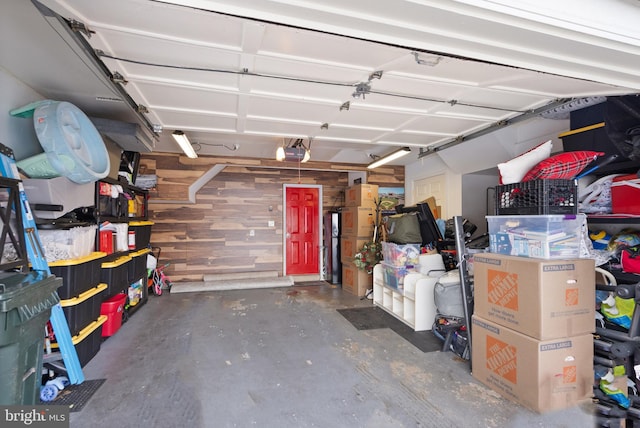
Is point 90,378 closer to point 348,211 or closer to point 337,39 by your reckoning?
point 337,39

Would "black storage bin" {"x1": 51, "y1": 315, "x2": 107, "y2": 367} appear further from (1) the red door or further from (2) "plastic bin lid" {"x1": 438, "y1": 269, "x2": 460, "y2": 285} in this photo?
(1) the red door

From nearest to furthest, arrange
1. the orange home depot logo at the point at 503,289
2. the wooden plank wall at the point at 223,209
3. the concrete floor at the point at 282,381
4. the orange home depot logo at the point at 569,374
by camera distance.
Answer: the concrete floor at the point at 282,381
the orange home depot logo at the point at 569,374
the orange home depot logo at the point at 503,289
the wooden plank wall at the point at 223,209

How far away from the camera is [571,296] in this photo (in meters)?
1.98

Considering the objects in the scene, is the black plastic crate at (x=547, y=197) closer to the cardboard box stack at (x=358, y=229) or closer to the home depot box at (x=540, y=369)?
the home depot box at (x=540, y=369)

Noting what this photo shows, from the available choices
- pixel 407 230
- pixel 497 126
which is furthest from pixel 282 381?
pixel 497 126

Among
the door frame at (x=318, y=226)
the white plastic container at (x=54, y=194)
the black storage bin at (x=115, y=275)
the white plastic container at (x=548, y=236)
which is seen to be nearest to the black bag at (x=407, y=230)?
the white plastic container at (x=548, y=236)

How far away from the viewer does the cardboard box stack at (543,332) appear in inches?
75.1

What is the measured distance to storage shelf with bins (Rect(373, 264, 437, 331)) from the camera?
3.34 m

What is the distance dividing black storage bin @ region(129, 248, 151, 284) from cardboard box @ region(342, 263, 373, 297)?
3267 millimetres

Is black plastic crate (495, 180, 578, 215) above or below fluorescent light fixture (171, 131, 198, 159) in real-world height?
below

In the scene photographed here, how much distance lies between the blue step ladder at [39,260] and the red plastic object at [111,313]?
79 cm

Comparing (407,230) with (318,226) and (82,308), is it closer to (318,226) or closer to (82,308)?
(318,226)

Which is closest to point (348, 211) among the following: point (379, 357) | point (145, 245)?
point (379, 357)

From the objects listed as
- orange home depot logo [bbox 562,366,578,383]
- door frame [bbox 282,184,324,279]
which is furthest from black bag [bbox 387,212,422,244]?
door frame [bbox 282,184,324,279]
